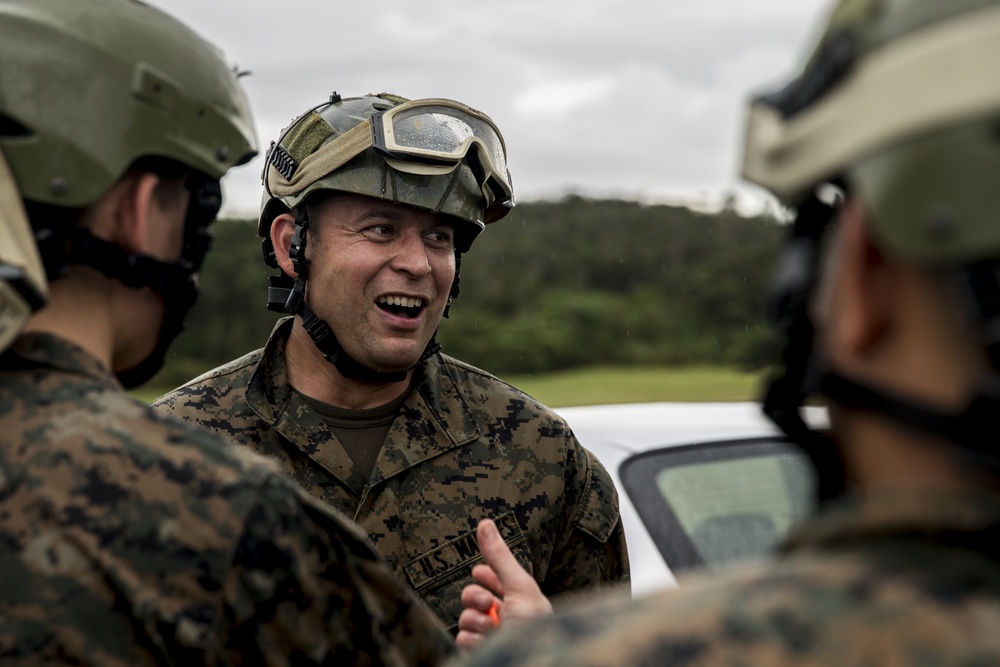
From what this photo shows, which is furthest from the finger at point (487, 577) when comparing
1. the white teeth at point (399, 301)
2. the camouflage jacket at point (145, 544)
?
the white teeth at point (399, 301)

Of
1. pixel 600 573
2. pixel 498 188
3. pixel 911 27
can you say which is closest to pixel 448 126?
pixel 498 188

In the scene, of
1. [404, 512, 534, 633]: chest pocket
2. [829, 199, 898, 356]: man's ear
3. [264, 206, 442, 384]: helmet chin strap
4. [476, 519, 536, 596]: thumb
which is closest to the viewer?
[829, 199, 898, 356]: man's ear

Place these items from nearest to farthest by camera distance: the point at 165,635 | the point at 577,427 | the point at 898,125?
the point at 898,125 → the point at 165,635 → the point at 577,427

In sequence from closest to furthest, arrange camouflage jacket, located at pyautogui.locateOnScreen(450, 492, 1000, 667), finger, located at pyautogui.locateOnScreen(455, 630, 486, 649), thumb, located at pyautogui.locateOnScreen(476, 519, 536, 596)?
camouflage jacket, located at pyautogui.locateOnScreen(450, 492, 1000, 667) < thumb, located at pyautogui.locateOnScreen(476, 519, 536, 596) < finger, located at pyautogui.locateOnScreen(455, 630, 486, 649)

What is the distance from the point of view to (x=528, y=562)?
330 cm

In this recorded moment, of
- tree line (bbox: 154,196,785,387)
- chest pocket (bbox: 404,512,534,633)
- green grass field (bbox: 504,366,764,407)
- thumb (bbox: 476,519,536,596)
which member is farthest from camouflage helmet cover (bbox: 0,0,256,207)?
tree line (bbox: 154,196,785,387)

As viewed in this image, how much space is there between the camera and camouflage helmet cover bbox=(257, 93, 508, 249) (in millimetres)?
3543

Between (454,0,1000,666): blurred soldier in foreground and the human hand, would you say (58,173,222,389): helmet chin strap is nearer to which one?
the human hand

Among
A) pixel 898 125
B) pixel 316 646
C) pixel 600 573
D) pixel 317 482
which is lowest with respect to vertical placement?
pixel 600 573

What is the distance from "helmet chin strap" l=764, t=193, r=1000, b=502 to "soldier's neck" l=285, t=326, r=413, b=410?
80.2 inches

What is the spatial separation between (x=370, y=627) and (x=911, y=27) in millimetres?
1307

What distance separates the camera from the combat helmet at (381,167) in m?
3.53

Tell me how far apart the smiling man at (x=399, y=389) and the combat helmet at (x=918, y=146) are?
2116 mm

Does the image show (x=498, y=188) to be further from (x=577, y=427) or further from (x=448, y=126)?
(x=577, y=427)
